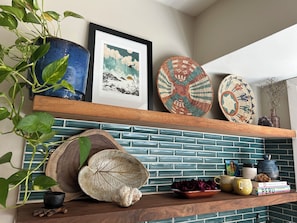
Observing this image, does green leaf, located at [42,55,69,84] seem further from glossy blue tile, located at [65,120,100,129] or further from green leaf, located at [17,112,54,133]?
glossy blue tile, located at [65,120,100,129]

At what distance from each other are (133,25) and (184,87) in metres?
0.50

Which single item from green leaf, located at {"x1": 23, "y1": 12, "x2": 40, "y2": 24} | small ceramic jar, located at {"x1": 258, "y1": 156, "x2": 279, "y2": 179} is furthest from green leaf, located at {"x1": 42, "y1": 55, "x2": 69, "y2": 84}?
small ceramic jar, located at {"x1": 258, "y1": 156, "x2": 279, "y2": 179}

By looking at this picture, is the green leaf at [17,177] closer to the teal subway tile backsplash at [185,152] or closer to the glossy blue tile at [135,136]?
the teal subway tile backsplash at [185,152]

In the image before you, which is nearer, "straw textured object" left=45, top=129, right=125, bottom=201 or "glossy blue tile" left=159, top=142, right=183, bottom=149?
"straw textured object" left=45, top=129, right=125, bottom=201

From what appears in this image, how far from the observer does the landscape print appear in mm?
1183

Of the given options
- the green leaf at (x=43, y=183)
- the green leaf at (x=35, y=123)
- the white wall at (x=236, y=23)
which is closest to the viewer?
the green leaf at (x=35, y=123)

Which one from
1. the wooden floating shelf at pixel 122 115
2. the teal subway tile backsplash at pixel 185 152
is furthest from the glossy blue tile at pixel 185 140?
the wooden floating shelf at pixel 122 115

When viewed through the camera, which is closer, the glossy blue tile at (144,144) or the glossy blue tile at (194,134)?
the glossy blue tile at (144,144)

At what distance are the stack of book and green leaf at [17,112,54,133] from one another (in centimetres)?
117

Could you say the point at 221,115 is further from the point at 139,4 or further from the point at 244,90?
the point at 139,4

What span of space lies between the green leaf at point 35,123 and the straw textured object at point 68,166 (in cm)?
37

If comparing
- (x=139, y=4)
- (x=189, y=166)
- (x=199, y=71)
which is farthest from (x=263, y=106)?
(x=139, y=4)

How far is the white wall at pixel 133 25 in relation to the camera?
98 centimetres

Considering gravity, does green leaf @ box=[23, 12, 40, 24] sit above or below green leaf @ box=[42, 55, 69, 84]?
above
